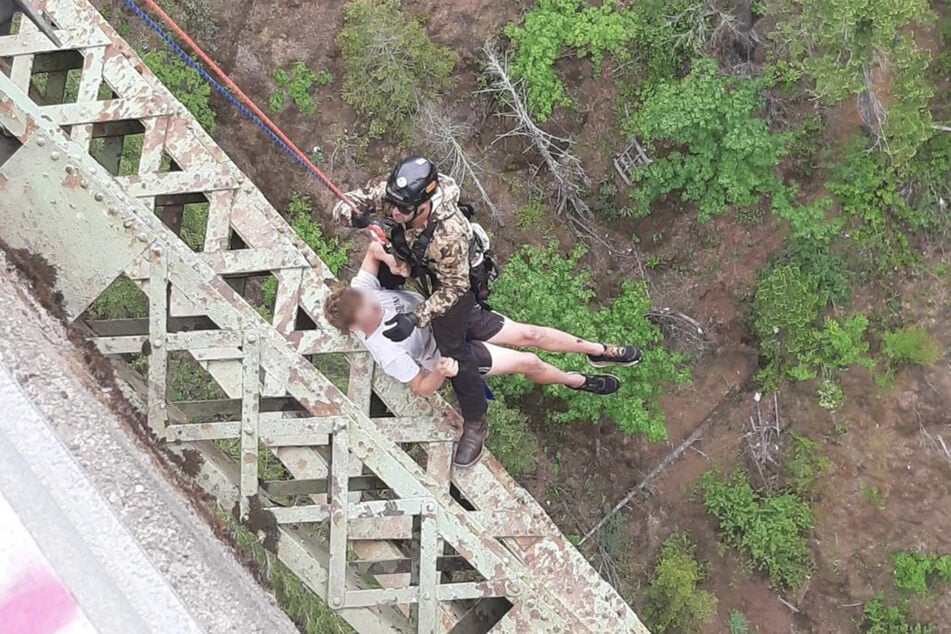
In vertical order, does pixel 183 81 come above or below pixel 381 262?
below

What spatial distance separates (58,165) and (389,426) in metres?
2.14

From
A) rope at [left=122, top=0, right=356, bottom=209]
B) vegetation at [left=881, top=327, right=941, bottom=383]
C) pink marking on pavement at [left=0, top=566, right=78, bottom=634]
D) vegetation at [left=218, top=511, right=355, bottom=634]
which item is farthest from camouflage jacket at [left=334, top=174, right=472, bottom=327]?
vegetation at [left=881, top=327, right=941, bottom=383]

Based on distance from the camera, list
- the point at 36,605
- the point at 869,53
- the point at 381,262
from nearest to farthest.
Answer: the point at 36,605 < the point at 381,262 < the point at 869,53

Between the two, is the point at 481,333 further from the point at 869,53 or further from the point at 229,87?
the point at 869,53

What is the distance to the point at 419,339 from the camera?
14.2ft

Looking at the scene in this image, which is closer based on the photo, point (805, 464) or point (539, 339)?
point (539, 339)

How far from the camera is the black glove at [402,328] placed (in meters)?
3.91

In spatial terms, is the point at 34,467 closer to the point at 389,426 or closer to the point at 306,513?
the point at 306,513

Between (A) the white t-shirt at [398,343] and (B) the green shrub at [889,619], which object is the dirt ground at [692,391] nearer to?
(B) the green shrub at [889,619]

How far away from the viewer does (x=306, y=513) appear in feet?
12.9

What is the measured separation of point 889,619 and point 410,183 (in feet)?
18.7

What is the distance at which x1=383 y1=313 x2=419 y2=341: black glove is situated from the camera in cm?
391

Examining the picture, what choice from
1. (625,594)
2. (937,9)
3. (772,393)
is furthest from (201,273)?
(937,9)

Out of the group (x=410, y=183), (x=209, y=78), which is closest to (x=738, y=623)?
(x=410, y=183)
